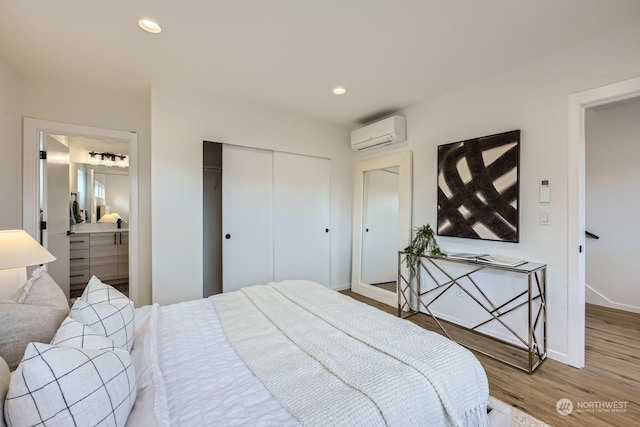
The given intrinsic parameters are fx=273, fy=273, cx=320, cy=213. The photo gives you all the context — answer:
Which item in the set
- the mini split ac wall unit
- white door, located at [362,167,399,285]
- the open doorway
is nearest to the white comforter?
the open doorway

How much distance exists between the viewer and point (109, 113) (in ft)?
9.63

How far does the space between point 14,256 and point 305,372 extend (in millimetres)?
1681

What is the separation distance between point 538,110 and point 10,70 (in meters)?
4.46

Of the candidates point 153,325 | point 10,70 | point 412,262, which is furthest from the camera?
point 412,262

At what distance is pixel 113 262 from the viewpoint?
4188 mm

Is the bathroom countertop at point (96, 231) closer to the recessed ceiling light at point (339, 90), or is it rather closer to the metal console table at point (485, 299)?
the recessed ceiling light at point (339, 90)

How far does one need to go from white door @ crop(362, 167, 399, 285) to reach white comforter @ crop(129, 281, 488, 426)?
6.51 feet

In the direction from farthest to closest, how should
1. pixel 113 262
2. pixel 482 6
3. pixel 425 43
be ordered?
pixel 113 262 < pixel 425 43 < pixel 482 6

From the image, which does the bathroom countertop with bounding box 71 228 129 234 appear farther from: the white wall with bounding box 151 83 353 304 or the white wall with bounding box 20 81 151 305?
the white wall with bounding box 151 83 353 304

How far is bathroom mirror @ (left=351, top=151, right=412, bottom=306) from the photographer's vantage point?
3.28 meters

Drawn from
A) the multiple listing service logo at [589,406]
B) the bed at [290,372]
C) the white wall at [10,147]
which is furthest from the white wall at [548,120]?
the white wall at [10,147]

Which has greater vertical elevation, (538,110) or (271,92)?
(271,92)

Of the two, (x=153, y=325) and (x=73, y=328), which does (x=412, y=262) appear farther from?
(x=73, y=328)

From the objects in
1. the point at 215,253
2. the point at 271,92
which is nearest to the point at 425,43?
the point at 271,92
